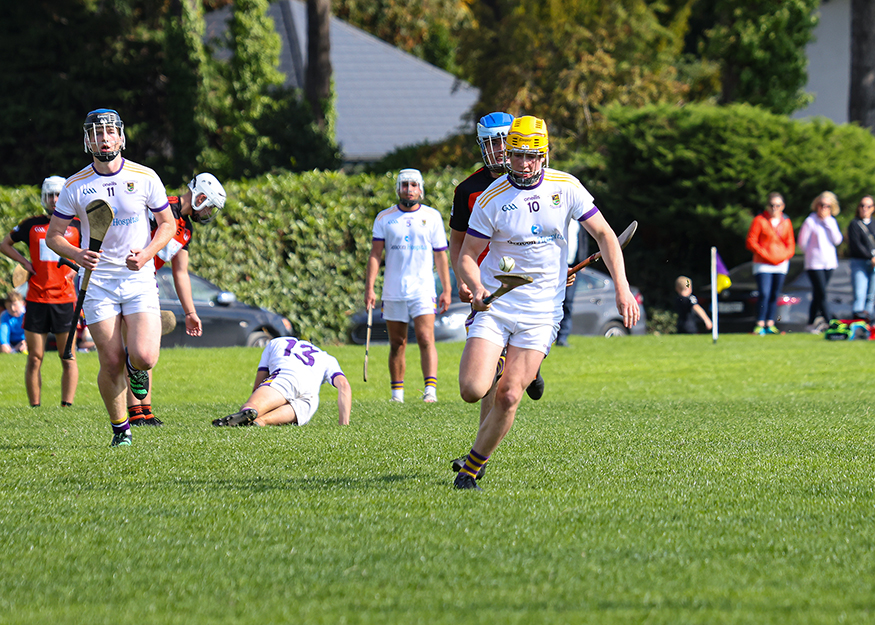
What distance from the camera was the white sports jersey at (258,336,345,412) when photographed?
9016 millimetres

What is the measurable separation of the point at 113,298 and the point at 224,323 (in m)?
10.2

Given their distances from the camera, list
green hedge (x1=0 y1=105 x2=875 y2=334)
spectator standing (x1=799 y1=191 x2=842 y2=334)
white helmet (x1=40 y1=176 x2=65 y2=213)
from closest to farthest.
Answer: white helmet (x1=40 y1=176 x2=65 y2=213)
spectator standing (x1=799 y1=191 x2=842 y2=334)
green hedge (x1=0 y1=105 x2=875 y2=334)

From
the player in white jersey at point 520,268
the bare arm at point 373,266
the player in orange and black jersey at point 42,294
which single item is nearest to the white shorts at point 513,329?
the player in white jersey at point 520,268

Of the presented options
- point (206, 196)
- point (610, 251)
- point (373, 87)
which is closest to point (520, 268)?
point (610, 251)

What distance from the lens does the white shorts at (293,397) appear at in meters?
9.00

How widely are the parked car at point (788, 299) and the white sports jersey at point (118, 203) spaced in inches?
550

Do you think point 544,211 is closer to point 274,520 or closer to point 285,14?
point 274,520

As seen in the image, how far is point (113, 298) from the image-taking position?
24.8 feet

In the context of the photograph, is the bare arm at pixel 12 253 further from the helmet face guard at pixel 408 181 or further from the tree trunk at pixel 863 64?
the tree trunk at pixel 863 64

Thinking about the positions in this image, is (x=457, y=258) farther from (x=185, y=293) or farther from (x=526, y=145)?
(x=185, y=293)

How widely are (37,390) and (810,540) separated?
8.32 m

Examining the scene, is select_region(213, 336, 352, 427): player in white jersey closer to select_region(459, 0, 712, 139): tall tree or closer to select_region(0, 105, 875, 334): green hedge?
select_region(0, 105, 875, 334): green hedge

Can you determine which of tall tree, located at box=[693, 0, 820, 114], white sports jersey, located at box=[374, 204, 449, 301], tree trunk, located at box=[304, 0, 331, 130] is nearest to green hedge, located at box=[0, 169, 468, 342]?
tree trunk, located at box=[304, 0, 331, 130]

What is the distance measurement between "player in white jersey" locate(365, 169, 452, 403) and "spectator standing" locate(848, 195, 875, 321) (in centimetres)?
840
